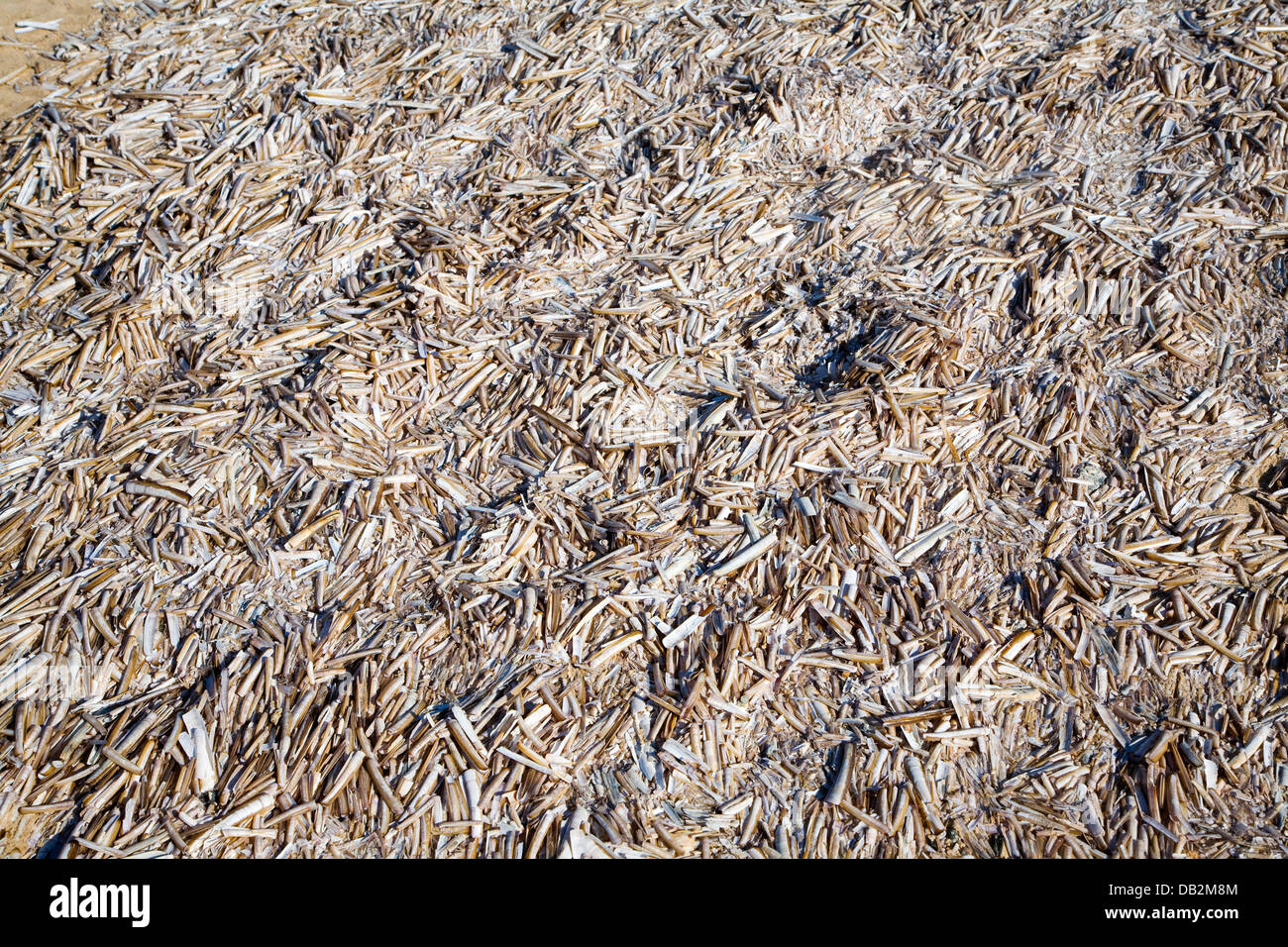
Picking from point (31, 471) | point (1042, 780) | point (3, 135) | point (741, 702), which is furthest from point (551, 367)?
point (3, 135)

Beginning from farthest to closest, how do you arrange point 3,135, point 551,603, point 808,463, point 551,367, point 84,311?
point 3,135
point 84,311
point 551,367
point 808,463
point 551,603

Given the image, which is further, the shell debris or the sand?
the sand

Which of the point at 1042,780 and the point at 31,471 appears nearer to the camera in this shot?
the point at 1042,780

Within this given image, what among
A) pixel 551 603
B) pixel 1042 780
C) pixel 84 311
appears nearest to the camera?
pixel 1042 780

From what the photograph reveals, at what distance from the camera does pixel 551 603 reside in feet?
8.46

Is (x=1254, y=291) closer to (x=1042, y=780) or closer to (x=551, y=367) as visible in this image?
(x=1042, y=780)

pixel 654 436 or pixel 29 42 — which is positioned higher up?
pixel 29 42

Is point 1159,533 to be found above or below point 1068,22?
below

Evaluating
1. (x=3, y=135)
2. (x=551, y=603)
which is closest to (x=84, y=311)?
(x=3, y=135)

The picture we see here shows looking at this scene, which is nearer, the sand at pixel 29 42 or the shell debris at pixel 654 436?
the shell debris at pixel 654 436

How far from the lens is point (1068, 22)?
400 cm

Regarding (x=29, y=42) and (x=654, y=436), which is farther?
(x=29, y=42)
